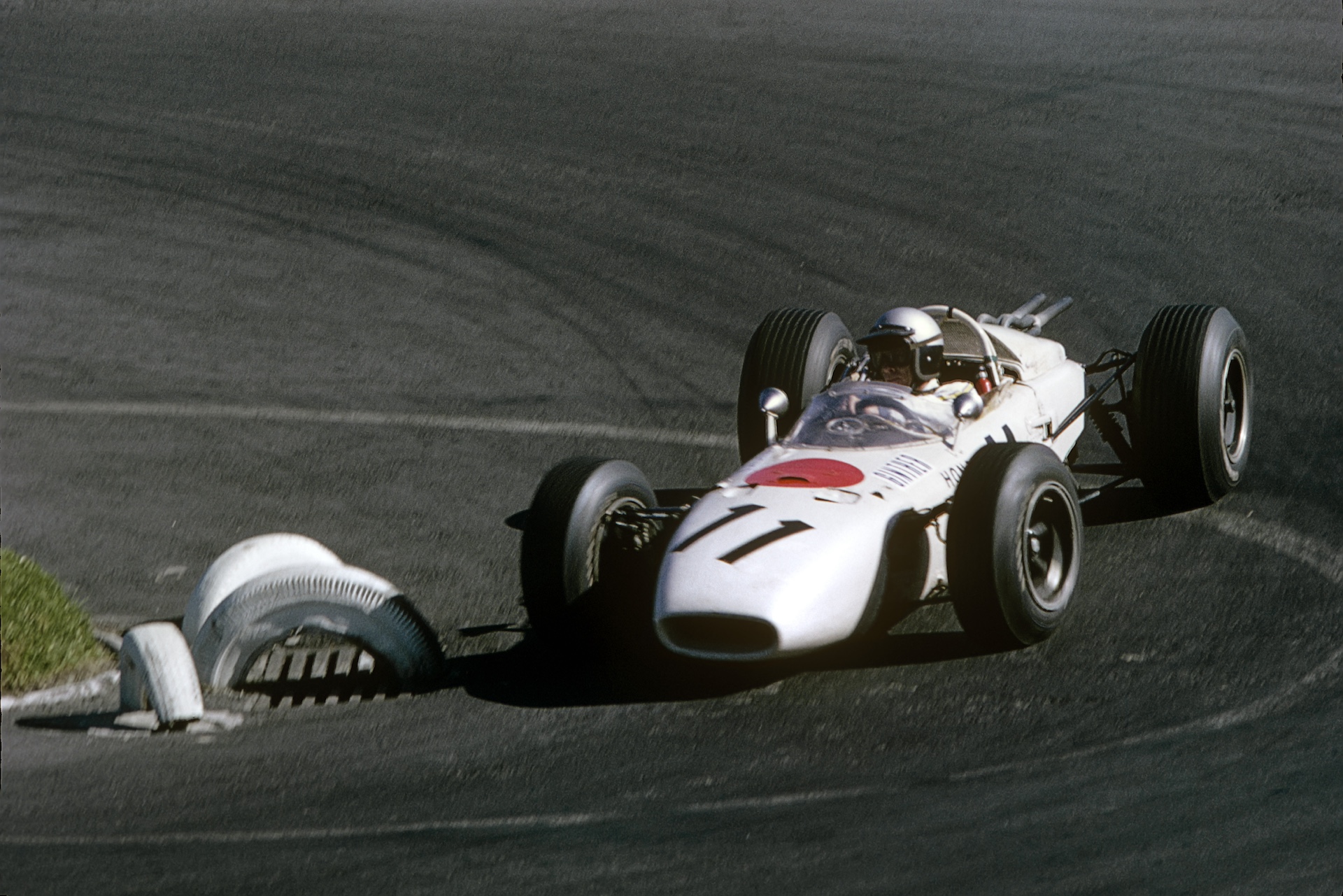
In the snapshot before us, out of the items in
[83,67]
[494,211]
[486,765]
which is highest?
[83,67]

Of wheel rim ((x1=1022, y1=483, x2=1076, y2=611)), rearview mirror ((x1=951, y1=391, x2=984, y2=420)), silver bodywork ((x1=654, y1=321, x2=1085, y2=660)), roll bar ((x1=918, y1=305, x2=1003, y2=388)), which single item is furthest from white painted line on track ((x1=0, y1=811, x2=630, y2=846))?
roll bar ((x1=918, y1=305, x2=1003, y2=388))

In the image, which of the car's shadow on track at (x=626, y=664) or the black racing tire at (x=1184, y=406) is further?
the black racing tire at (x=1184, y=406)

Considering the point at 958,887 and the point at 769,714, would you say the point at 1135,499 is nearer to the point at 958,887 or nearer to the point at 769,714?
the point at 769,714

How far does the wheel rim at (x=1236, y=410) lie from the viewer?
10.1m

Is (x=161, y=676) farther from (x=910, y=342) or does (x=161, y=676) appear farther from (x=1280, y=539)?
(x=1280, y=539)

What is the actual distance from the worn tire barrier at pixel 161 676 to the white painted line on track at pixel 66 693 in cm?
18

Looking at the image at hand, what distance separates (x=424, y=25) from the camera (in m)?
19.5

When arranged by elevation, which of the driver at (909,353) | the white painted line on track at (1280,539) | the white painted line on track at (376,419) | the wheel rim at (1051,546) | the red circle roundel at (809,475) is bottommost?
the white painted line on track at (376,419)

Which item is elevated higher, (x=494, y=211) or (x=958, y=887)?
(x=494, y=211)

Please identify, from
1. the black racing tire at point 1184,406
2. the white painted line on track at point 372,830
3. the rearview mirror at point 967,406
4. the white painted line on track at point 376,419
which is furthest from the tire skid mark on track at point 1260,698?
the white painted line on track at point 376,419

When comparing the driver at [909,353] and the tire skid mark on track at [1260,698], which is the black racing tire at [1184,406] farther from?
the driver at [909,353]

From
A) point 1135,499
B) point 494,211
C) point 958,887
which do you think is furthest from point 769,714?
point 494,211

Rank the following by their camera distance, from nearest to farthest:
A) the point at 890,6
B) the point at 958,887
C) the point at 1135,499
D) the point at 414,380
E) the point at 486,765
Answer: the point at 958,887 → the point at 486,765 → the point at 1135,499 → the point at 414,380 → the point at 890,6

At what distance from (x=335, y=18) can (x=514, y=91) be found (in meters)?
3.36
